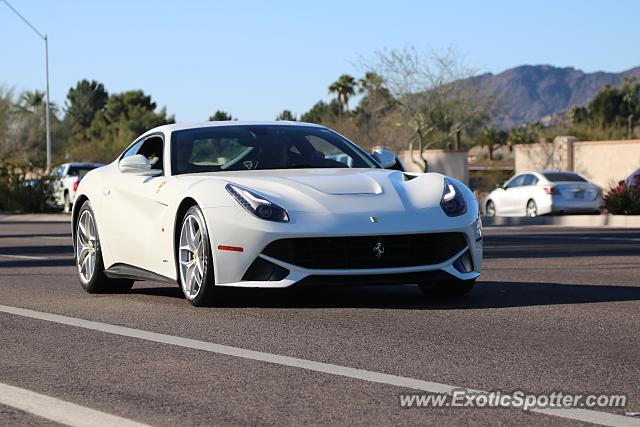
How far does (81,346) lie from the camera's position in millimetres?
7227

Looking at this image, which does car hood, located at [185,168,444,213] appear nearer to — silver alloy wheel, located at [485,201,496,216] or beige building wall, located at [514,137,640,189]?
silver alloy wheel, located at [485,201,496,216]

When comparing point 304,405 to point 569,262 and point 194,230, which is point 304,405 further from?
point 569,262

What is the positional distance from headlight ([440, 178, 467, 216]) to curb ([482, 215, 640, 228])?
16.4m

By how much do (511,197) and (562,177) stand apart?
1.47 metres

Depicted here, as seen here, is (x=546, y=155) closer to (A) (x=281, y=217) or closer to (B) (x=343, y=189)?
(B) (x=343, y=189)

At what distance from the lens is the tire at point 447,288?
9.35m

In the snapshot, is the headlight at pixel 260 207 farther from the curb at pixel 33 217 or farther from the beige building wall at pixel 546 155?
the beige building wall at pixel 546 155

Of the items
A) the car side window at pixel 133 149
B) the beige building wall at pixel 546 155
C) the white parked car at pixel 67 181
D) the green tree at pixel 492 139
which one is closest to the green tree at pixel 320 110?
the green tree at pixel 492 139

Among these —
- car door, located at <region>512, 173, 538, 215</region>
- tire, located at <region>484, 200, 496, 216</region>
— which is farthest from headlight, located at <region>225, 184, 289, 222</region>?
tire, located at <region>484, 200, 496, 216</region>

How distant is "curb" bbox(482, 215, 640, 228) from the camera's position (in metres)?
25.3

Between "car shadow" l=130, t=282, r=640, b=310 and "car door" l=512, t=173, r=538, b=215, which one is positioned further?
"car door" l=512, t=173, r=538, b=215

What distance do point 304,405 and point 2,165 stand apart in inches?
1431

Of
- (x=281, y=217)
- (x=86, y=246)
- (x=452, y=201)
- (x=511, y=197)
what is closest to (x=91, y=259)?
(x=86, y=246)

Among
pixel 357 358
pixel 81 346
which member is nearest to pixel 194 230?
pixel 81 346
